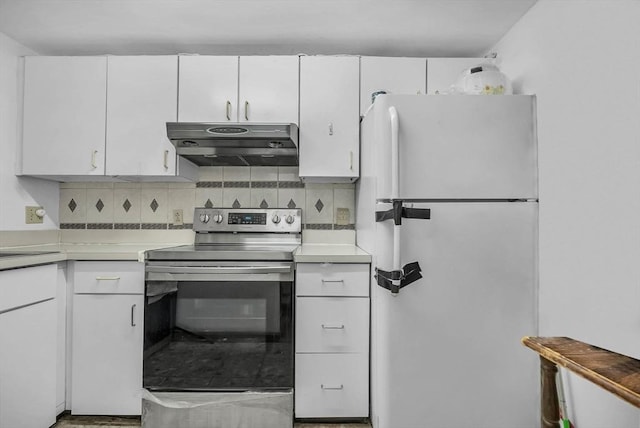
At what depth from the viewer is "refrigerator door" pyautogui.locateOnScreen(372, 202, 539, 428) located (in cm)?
166

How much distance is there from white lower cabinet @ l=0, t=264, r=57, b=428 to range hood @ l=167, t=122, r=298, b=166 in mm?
944

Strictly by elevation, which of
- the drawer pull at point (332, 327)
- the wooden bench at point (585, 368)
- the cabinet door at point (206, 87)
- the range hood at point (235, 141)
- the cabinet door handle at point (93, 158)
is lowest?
the drawer pull at point (332, 327)

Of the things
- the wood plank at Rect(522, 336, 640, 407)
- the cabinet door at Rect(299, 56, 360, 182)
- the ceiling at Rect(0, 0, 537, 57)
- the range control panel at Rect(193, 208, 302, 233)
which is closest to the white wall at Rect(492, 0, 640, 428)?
the wood plank at Rect(522, 336, 640, 407)

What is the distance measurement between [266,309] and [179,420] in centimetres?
72

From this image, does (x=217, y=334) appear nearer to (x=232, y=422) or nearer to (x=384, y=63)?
(x=232, y=422)

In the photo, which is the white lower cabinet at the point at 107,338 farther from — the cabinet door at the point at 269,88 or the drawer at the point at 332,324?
the cabinet door at the point at 269,88

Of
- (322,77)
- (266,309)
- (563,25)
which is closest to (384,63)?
(322,77)

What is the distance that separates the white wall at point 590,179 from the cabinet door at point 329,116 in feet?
3.20

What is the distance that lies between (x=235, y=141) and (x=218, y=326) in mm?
1017

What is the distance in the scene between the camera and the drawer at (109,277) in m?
2.02

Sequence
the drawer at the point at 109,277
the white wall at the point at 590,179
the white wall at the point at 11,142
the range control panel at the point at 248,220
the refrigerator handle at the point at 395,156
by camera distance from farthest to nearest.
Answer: the range control panel at the point at 248,220 < the white wall at the point at 11,142 < the drawer at the point at 109,277 < the refrigerator handle at the point at 395,156 < the white wall at the point at 590,179

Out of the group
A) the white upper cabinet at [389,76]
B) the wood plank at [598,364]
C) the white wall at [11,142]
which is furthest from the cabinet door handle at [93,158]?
the wood plank at [598,364]

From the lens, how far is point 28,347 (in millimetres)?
1761

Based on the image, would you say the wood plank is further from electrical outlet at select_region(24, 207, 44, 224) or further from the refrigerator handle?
electrical outlet at select_region(24, 207, 44, 224)
